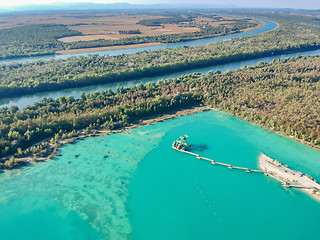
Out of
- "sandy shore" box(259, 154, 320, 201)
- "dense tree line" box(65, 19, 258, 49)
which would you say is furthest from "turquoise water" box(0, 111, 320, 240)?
"dense tree line" box(65, 19, 258, 49)

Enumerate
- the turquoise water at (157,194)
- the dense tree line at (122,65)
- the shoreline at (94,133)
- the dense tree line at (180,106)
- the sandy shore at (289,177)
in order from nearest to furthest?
the turquoise water at (157,194) → the sandy shore at (289,177) → the shoreline at (94,133) → the dense tree line at (180,106) → the dense tree line at (122,65)

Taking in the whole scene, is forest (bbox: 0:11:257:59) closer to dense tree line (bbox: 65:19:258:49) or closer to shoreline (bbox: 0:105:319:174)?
dense tree line (bbox: 65:19:258:49)

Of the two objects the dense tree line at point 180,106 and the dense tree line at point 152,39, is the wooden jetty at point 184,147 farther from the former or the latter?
the dense tree line at point 152,39

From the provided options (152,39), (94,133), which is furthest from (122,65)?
(152,39)

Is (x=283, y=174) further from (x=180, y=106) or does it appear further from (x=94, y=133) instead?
(x=94, y=133)

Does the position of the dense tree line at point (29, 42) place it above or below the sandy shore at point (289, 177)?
above

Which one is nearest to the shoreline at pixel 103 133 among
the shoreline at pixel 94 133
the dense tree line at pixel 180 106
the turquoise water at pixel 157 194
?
the shoreline at pixel 94 133

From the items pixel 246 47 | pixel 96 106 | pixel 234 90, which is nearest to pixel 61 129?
pixel 96 106

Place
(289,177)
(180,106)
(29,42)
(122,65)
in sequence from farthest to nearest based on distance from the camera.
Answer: (29,42) < (122,65) < (180,106) < (289,177)
